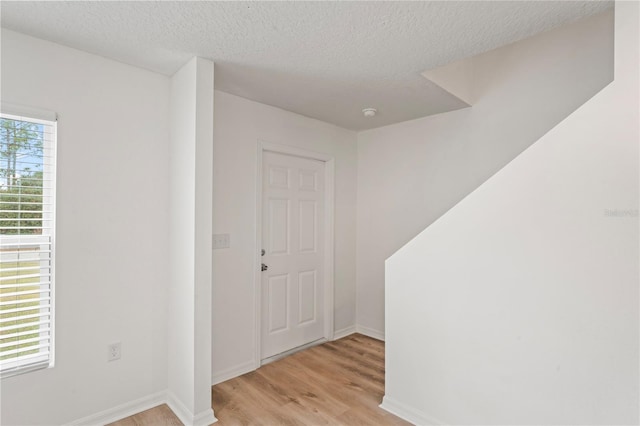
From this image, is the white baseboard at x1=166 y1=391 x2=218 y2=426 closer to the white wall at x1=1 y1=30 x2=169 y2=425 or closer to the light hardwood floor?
the light hardwood floor

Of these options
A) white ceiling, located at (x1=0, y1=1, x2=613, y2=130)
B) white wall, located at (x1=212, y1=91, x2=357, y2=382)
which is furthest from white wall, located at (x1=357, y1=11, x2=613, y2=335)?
white wall, located at (x1=212, y1=91, x2=357, y2=382)

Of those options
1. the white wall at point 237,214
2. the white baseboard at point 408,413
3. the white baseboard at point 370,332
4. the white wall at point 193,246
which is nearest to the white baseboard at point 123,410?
the white wall at point 193,246

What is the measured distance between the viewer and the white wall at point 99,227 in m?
1.92

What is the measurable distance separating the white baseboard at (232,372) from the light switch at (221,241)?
102cm

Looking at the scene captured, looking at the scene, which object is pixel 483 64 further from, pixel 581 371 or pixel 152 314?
pixel 152 314

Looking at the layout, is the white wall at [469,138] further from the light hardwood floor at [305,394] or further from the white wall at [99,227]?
Result: the white wall at [99,227]

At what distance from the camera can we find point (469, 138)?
9.96ft

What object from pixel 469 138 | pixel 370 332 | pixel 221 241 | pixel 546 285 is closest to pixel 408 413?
pixel 546 285

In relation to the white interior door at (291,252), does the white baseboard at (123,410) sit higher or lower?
lower

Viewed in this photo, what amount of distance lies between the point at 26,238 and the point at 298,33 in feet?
6.43

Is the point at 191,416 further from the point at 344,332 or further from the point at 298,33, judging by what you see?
the point at 298,33

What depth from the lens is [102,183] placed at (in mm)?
2135

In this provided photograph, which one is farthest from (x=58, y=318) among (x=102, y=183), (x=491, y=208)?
(x=491, y=208)

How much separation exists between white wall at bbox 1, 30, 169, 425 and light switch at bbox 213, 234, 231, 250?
14.7 inches
